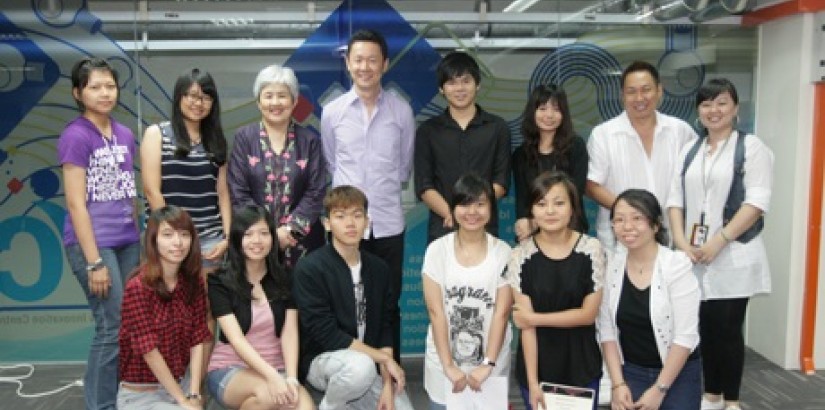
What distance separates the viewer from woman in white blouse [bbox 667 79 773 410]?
318 centimetres

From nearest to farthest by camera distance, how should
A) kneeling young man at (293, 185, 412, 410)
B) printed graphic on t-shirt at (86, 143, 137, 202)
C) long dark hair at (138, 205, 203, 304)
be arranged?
1. long dark hair at (138, 205, 203, 304)
2. kneeling young man at (293, 185, 412, 410)
3. printed graphic on t-shirt at (86, 143, 137, 202)

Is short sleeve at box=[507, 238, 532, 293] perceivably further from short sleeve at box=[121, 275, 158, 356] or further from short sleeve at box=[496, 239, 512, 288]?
short sleeve at box=[121, 275, 158, 356]

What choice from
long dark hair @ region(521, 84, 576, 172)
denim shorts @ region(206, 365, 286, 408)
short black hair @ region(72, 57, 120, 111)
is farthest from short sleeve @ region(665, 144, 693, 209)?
short black hair @ region(72, 57, 120, 111)

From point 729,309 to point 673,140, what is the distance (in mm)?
823

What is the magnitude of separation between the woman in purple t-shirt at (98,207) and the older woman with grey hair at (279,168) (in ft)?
1.56

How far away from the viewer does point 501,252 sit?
2.87m

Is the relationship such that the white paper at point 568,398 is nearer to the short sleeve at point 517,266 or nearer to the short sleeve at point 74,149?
the short sleeve at point 517,266

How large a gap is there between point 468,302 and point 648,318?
0.68 m

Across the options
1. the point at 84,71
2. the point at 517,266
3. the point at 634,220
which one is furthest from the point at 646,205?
the point at 84,71

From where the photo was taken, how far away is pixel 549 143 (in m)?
3.29

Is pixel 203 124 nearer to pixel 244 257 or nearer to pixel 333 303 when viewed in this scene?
pixel 244 257

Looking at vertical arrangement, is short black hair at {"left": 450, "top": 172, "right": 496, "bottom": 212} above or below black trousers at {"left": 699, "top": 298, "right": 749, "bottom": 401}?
above

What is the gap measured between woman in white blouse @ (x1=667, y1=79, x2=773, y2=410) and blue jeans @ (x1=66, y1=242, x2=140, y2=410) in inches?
97.9

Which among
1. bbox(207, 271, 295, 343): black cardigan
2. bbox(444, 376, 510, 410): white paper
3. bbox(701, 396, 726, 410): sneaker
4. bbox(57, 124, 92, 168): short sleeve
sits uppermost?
bbox(57, 124, 92, 168): short sleeve
